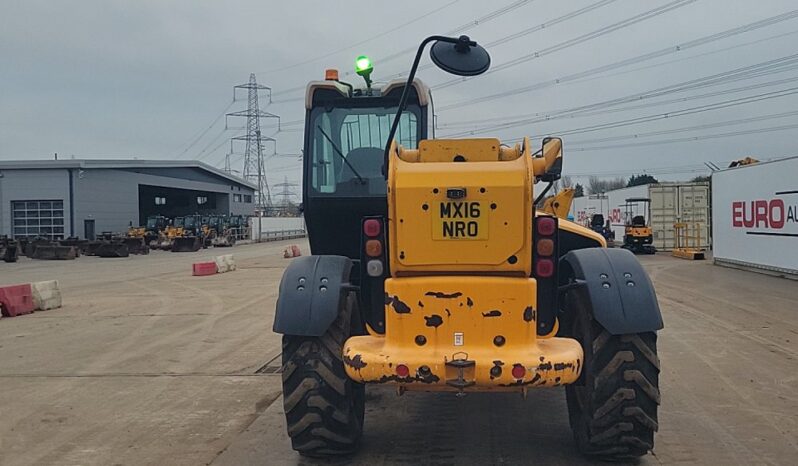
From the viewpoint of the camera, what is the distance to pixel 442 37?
4.44m

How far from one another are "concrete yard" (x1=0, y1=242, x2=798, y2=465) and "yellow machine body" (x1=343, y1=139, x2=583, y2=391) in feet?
3.53

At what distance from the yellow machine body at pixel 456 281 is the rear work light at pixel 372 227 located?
0.65 ft

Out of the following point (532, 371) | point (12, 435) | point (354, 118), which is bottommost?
point (12, 435)

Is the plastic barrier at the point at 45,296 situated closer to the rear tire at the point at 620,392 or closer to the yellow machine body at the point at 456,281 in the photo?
the yellow machine body at the point at 456,281

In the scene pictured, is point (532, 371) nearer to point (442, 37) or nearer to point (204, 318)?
point (442, 37)

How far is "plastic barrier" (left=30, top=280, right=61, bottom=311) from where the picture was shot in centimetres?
1466

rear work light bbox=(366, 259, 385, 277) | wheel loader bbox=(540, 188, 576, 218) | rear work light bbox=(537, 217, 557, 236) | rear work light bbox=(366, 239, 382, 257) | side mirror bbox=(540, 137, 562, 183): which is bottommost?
rear work light bbox=(366, 259, 385, 277)

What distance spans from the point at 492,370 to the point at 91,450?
3.35m

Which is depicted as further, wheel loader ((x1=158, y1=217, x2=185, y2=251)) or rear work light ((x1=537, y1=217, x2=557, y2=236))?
wheel loader ((x1=158, y1=217, x2=185, y2=251))

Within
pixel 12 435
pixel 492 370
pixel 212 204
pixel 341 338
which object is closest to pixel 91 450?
pixel 12 435

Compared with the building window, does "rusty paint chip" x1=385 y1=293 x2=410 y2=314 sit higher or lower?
lower

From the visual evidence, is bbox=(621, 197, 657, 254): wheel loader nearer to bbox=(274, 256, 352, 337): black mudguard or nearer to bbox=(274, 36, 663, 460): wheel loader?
bbox=(274, 36, 663, 460): wheel loader

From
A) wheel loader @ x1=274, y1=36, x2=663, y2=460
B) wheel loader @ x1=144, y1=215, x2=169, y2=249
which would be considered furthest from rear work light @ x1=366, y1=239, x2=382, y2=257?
wheel loader @ x1=144, y1=215, x2=169, y2=249

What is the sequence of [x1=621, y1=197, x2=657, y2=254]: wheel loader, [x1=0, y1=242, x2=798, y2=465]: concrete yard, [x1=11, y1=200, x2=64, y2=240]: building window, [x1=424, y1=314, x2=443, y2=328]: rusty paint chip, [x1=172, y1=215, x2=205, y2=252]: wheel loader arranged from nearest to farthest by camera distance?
1. [x1=424, y1=314, x2=443, y2=328]: rusty paint chip
2. [x1=0, y1=242, x2=798, y2=465]: concrete yard
3. [x1=621, y1=197, x2=657, y2=254]: wheel loader
4. [x1=172, y1=215, x2=205, y2=252]: wheel loader
5. [x1=11, y1=200, x2=64, y2=240]: building window
